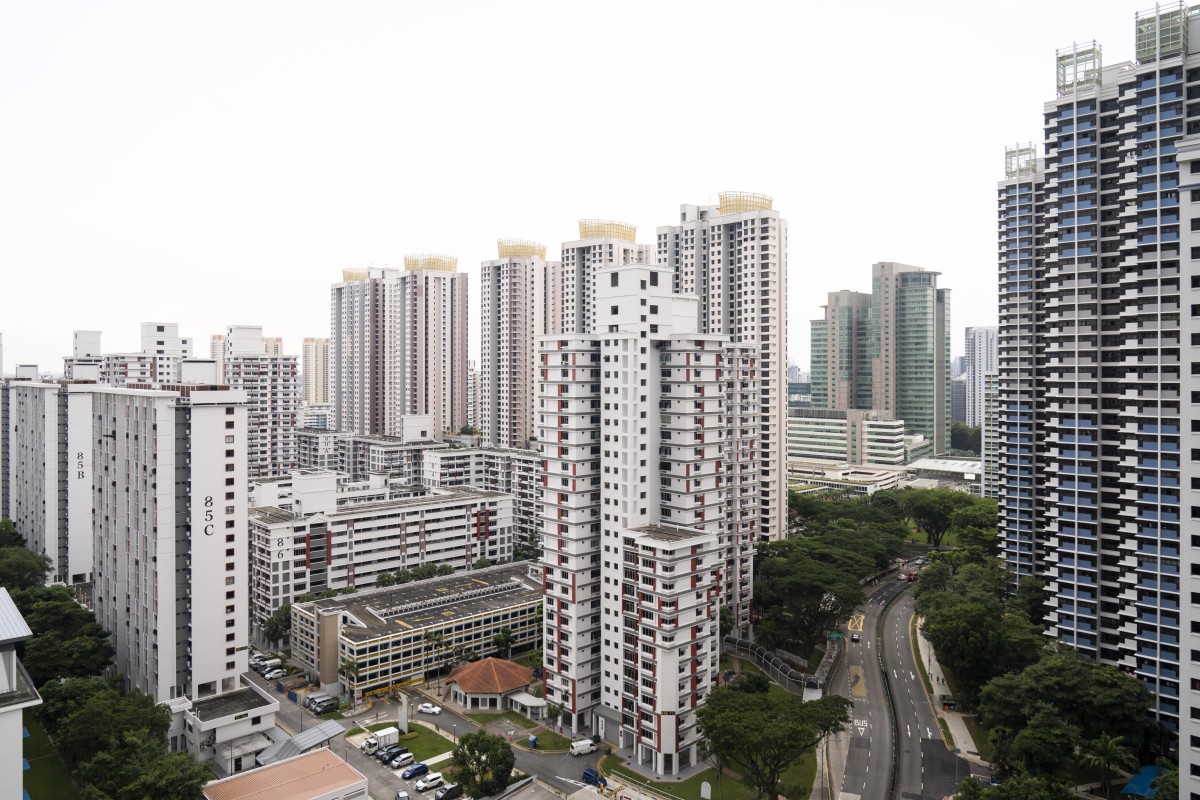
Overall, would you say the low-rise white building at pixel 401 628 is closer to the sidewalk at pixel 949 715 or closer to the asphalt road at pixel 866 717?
the asphalt road at pixel 866 717

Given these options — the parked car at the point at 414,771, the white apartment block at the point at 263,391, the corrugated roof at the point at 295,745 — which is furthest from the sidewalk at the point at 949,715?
the white apartment block at the point at 263,391

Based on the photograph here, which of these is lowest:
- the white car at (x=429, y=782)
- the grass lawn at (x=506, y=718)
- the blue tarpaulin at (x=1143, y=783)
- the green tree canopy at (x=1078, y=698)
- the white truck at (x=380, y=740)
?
the white car at (x=429, y=782)

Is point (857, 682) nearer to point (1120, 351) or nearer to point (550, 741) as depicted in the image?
point (550, 741)

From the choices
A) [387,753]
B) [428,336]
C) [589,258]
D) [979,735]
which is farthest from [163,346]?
[979,735]

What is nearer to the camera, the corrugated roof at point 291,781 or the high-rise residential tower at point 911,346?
the corrugated roof at point 291,781

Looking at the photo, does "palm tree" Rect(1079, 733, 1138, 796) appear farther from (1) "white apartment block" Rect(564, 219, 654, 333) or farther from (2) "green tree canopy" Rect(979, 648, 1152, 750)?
(1) "white apartment block" Rect(564, 219, 654, 333)

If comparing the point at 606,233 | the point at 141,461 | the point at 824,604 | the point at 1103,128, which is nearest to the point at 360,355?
the point at 606,233

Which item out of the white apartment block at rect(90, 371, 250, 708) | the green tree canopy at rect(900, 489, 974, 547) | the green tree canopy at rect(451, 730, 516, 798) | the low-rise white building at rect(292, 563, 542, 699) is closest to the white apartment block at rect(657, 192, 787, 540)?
the low-rise white building at rect(292, 563, 542, 699)
